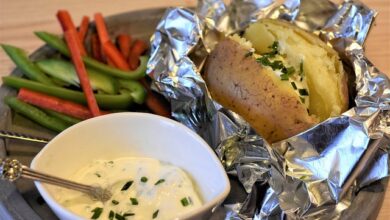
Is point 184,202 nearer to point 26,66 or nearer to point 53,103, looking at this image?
point 53,103

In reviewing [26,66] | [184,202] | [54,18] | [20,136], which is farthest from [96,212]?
[54,18]

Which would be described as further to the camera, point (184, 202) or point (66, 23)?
point (66, 23)

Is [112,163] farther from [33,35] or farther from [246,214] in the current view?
[33,35]

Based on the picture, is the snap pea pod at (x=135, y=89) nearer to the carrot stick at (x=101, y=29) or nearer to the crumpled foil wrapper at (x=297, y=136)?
the crumpled foil wrapper at (x=297, y=136)

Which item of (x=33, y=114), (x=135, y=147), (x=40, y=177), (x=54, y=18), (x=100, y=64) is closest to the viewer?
(x=40, y=177)

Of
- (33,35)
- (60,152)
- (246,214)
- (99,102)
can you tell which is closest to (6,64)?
(33,35)
